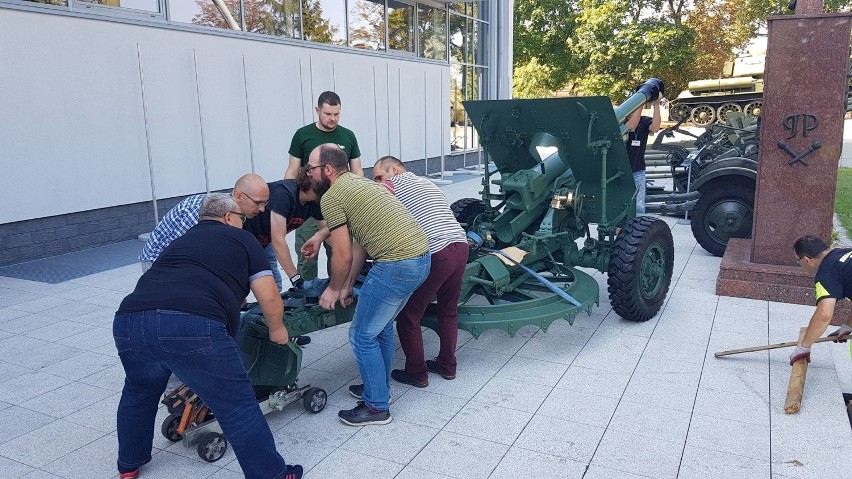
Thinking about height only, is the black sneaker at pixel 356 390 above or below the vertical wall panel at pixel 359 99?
below

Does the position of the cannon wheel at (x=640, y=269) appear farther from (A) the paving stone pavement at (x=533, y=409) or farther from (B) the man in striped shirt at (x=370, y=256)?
(B) the man in striped shirt at (x=370, y=256)

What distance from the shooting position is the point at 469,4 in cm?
1895

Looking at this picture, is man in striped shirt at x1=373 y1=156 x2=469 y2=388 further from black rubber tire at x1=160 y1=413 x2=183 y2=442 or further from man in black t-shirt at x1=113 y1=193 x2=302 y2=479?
black rubber tire at x1=160 y1=413 x2=183 y2=442

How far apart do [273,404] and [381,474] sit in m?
0.78

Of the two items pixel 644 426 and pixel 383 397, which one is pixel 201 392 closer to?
pixel 383 397

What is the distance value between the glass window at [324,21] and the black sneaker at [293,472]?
33.2ft

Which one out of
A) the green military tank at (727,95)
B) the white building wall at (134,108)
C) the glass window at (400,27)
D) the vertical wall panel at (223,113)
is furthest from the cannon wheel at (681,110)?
the vertical wall panel at (223,113)

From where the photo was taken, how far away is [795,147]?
Result: 595 cm

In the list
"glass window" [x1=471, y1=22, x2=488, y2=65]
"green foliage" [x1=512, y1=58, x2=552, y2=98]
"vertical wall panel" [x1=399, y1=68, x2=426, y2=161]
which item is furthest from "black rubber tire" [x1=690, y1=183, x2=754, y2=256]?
"green foliage" [x1=512, y1=58, x2=552, y2=98]

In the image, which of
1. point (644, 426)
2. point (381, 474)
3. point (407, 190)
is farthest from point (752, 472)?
point (407, 190)

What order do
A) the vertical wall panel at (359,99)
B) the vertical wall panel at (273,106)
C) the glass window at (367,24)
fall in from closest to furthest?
the vertical wall panel at (273,106)
the vertical wall panel at (359,99)
the glass window at (367,24)

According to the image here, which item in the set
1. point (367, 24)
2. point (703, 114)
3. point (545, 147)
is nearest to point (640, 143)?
point (545, 147)

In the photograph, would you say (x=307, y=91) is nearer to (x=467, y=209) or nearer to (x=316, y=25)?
(x=316, y=25)

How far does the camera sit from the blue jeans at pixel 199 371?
9.17 ft
